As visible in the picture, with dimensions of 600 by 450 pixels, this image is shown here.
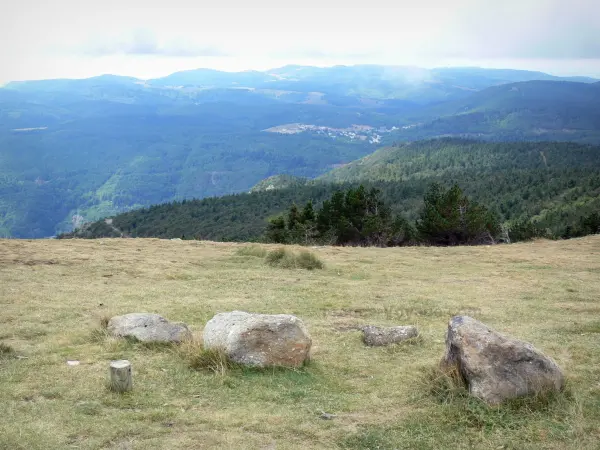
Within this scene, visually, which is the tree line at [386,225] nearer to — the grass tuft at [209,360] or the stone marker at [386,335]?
the stone marker at [386,335]

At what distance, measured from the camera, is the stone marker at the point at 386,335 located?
11.4 meters

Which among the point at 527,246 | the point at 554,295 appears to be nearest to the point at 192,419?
the point at 554,295

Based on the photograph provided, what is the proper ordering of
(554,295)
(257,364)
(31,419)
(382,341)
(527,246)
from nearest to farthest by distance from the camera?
(31,419)
(257,364)
(382,341)
(554,295)
(527,246)

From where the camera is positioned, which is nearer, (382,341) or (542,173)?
(382,341)

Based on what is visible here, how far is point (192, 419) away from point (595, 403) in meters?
6.05

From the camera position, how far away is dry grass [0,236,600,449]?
688cm

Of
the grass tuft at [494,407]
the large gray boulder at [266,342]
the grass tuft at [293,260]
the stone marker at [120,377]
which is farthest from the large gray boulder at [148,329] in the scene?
the grass tuft at [293,260]

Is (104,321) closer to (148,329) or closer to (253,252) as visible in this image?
(148,329)

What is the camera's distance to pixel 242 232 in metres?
108

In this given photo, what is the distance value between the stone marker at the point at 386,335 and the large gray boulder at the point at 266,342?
7.26 feet

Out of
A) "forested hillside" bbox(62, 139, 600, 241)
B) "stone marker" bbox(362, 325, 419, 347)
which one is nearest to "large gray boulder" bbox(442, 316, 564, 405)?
"stone marker" bbox(362, 325, 419, 347)

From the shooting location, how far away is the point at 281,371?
930 centimetres

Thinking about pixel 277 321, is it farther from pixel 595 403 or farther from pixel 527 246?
pixel 527 246

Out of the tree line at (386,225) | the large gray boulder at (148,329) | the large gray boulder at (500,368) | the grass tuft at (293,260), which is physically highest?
the large gray boulder at (500,368)
